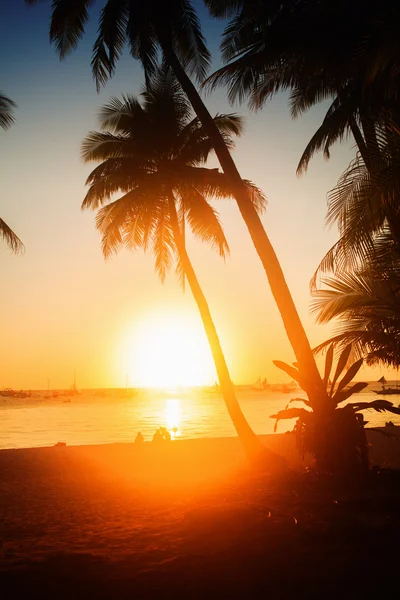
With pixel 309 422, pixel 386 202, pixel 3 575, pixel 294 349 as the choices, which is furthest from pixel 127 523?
pixel 386 202

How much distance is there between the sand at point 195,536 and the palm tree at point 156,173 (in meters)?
6.39

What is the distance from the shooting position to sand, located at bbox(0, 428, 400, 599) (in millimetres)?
3992

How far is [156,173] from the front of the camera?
45.9 feet

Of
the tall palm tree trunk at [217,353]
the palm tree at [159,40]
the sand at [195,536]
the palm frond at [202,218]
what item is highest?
the palm tree at [159,40]

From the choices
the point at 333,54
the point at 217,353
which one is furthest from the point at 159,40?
the point at 217,353

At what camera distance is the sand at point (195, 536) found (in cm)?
399

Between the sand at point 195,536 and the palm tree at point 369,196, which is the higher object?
the palm tree at point 369,196

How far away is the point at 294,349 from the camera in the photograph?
8758 millimetres

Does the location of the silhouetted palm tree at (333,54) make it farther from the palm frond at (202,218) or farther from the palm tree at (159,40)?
the palm frond at (202,218)

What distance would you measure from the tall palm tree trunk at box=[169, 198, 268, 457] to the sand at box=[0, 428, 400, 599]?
1172mm

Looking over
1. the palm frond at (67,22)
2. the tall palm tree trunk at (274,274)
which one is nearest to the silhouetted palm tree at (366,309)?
the tall palm tree trunk at (274,274)

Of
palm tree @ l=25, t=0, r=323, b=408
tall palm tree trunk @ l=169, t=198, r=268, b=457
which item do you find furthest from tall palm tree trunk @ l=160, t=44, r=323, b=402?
tall palm tree trunk @ l=169, t=198, r=268, b=457

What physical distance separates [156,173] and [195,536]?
11416 mm

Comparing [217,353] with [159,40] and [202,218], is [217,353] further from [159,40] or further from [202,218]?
[159,40]
